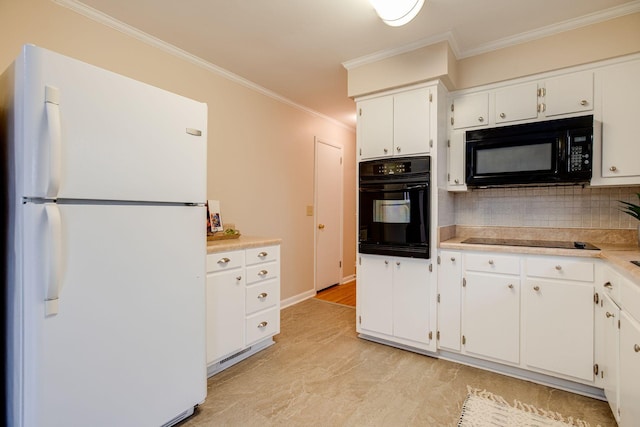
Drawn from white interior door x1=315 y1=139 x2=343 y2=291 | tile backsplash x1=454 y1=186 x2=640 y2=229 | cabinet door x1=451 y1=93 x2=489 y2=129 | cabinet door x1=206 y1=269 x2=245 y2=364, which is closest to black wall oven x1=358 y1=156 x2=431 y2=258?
cabinet door x1=451 y1=93 x2=489 y2=129

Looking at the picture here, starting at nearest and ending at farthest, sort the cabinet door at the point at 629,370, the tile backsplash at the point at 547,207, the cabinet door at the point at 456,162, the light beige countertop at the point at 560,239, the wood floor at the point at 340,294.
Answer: the cabinet door at the point at 629,370 < the light beige countertop at the point at 560,239 < the tile backsplash at the point at 547,207 < the cabinet door at the point at 456,162 < the wood floor at the point at 340,294

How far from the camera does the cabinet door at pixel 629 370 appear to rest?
4.25 feet

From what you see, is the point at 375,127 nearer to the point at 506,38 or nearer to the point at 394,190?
the point at 394,190

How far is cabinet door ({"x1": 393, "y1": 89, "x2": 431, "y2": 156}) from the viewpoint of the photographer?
2.43 meters

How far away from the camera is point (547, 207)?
2492 mm

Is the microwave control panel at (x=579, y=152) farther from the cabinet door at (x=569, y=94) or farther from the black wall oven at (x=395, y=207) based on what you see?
the black wall oven at (x=395, y=207)

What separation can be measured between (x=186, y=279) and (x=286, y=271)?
2122 mm

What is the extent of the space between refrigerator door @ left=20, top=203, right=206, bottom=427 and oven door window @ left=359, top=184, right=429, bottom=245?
1449 mm

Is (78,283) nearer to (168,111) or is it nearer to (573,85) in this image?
(168,111)

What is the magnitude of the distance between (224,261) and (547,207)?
257 cm

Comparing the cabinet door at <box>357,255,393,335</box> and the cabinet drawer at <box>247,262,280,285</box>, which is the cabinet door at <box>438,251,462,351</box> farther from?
the cabinet drawer at <box>247,262,280,285</box>

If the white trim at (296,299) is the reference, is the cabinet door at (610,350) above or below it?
above

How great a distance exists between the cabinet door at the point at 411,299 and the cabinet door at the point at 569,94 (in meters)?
1.47

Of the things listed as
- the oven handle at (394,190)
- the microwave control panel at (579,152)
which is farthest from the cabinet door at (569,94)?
the oven handle at (394,190)
